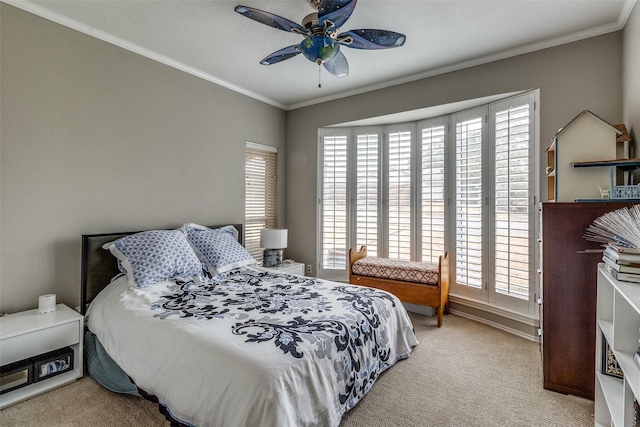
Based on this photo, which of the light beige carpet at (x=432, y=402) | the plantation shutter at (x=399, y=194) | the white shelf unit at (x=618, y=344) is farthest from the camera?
the plantation shutter at (x=399, y=194)

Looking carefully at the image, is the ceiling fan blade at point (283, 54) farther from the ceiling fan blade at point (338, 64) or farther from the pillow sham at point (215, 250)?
the pillow sham at point (215, 250)

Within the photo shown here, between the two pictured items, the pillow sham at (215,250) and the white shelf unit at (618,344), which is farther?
the pillow sham at (215,250)

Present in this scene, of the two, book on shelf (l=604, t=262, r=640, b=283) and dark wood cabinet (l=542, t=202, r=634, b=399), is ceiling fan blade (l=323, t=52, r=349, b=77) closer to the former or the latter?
dark wood cabinet (l=542, t=202, r=634, b=399)

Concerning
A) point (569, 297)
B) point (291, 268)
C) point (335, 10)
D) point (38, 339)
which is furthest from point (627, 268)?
point (38, 339)

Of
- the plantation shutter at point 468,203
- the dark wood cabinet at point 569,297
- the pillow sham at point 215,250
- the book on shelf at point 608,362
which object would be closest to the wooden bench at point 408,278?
the plantation shutter at point 468,203

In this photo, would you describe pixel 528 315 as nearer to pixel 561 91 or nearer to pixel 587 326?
pixel 587 326

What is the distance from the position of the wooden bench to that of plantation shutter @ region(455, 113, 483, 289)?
21 cm

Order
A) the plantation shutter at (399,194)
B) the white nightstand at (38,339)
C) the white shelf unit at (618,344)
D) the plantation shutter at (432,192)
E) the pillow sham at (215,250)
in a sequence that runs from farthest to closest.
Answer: the plantation shutter at (399,194) → the plantation shutter at (432,192) → the pillow sham at (215,250) → the white nightstand at (38,339) → the white shelf unit at (618,344)

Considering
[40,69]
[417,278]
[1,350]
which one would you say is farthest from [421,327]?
[40,69]

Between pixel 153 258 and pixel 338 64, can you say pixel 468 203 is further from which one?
pixel 153 258

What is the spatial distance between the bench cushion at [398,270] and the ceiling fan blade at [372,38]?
7.18 feet

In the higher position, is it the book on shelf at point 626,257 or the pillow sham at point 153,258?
the book on shelf at point 626,257

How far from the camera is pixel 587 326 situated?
6.46ft

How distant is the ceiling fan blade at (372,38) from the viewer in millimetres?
2029
